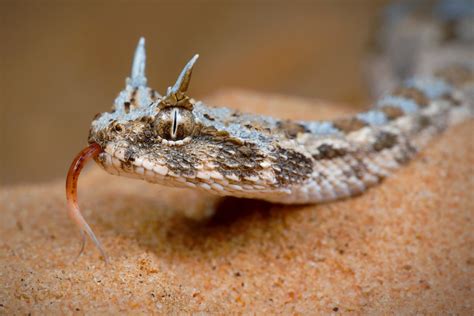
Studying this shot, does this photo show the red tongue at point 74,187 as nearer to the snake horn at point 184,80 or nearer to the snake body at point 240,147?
the snake body at point 240,147

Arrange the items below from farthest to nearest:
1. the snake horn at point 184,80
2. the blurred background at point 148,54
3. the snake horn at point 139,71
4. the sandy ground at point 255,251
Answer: the blurred background at point 148,54
the snake horn at point 139,71
the snake horn at point 184,80
the sandy ground at point 255,251

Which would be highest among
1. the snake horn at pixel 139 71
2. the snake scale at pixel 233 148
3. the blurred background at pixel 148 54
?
the snake horn at pixel 139 71

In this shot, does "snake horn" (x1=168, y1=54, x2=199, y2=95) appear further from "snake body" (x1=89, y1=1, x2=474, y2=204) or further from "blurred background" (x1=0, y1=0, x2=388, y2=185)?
"blurred background" (x1=0, y1=0, x2=388, y2=185)

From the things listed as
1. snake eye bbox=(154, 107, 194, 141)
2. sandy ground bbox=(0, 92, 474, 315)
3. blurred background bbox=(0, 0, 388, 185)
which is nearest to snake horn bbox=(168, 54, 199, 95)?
snake eye bbox=(154, 107, 194, 141)

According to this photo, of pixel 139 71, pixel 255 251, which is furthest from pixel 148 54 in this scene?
pixel 255 251

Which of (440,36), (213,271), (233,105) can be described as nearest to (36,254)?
(213,271)

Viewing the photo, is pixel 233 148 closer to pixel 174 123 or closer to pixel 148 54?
pixel 174 123

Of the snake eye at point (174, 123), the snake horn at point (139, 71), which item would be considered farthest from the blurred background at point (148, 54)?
the snake eye at point (174, 123)
